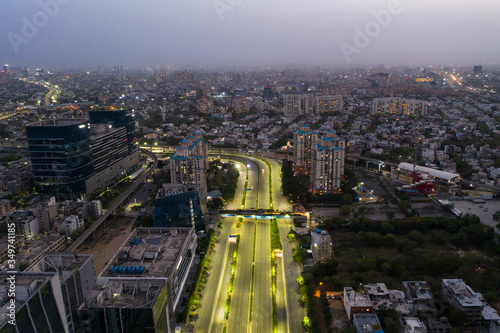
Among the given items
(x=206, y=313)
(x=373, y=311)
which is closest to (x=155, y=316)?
(x=206, y=313)

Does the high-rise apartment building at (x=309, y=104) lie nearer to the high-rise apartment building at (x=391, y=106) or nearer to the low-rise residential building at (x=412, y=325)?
the high-rise apartment building at (x=391, y=106)

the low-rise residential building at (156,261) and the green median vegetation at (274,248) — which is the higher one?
the low-rise residential building at (156,261)

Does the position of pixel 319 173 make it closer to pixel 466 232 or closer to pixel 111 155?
pixel 466 232

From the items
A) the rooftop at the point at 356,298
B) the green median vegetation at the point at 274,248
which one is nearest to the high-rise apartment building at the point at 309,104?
the green median vegetation at the point at 274,248

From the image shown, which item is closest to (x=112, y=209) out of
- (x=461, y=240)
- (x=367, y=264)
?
(x=367, y=264)

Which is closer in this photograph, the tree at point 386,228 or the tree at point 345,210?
the tree at point 386,228

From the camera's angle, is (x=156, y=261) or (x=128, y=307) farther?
(x=156, y=261)

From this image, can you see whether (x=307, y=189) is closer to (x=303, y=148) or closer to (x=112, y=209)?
(x=303, y=148)
